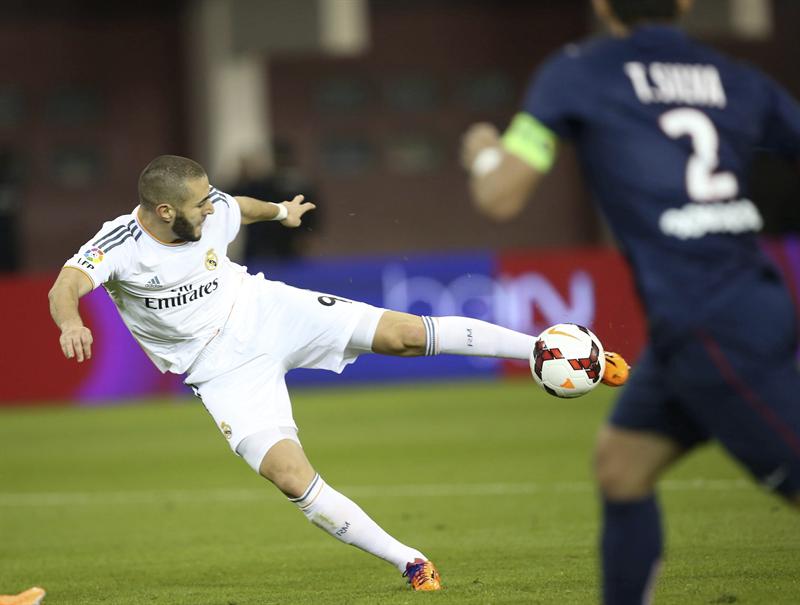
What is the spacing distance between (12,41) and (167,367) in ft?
53.7

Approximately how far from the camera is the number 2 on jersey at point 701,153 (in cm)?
405

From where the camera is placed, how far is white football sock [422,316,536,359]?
6.38 m

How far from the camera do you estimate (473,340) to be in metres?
6.42

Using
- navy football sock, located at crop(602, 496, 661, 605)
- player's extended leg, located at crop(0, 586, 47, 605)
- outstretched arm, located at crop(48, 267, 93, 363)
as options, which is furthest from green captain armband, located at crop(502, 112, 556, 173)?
player's extended leg, located at crop(0, 586, 47, 605)

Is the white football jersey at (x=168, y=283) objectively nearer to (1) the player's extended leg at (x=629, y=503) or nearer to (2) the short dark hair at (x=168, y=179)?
(2) the short dark hair at (x=168, y=179)

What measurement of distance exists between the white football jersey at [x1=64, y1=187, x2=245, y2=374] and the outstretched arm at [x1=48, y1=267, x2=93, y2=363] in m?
0.13

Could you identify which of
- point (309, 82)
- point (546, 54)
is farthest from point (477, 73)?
point (309, 82)

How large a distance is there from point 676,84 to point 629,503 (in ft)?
4.11

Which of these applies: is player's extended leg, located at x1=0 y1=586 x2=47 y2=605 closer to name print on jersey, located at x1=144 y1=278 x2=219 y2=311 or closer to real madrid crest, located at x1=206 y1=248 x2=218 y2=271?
name print on jersey, located at x1=144 y1=278 x2=219 y2=311

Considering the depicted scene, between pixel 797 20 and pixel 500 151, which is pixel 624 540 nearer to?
pixel 500 151

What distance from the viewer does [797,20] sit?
22.5 meters

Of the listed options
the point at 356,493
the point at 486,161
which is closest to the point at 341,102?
the point at 356,493

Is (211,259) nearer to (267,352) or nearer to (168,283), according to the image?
(168,283)

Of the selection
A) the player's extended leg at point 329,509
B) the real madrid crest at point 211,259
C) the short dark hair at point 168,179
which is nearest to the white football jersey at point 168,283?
the real madrid crest at point 211,259
